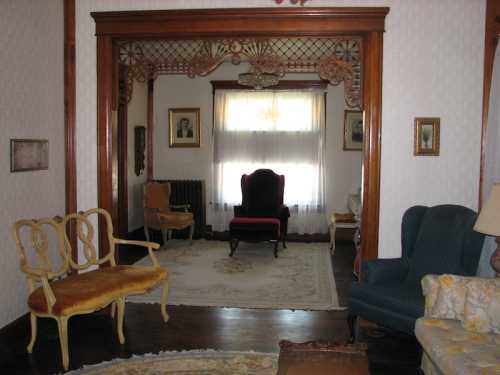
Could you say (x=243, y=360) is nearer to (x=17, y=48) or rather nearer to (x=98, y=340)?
(x=98, y=340)

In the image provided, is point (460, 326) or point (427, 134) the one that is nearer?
point (460, 326)

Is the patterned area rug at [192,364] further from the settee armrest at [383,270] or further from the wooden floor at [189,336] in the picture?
the settee armrest at [383,270]

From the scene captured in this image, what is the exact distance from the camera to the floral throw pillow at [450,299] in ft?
10.3

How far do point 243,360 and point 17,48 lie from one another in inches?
117

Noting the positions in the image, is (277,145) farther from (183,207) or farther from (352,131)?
(183,207)

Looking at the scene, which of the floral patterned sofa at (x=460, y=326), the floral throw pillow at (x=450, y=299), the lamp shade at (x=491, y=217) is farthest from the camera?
the lamp shade at (x=491, y=217)

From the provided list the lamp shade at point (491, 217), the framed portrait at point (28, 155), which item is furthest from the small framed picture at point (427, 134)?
the framed portrait at point (28, 155)

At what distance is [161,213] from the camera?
318 inches

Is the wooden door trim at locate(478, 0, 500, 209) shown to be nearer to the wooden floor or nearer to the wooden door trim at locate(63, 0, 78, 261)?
the wooden floor

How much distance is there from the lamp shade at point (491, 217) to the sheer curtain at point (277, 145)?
5.20m

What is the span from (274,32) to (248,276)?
2989 millimetres

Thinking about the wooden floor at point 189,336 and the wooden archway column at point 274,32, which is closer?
the wooden floor at point 189,336

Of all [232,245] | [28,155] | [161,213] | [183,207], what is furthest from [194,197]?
[28,155]

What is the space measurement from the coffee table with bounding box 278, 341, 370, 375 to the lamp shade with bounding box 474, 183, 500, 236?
131 cm
